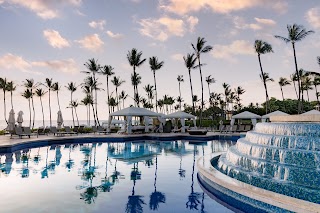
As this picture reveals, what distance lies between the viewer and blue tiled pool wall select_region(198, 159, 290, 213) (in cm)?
553

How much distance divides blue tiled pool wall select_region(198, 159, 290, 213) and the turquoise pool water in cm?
29

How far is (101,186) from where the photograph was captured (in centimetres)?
800

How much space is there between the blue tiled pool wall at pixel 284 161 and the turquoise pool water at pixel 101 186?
1551 mm

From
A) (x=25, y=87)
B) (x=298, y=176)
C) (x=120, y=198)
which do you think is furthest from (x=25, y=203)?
(x=25, y=87)

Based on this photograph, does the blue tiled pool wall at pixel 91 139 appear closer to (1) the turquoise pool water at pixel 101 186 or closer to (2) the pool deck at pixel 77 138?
(2) the pool deck at pixel 77 138

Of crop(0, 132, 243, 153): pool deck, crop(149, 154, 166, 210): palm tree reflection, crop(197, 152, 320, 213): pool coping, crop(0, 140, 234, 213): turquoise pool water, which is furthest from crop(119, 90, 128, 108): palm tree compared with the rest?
crop(149, 154, 166, 210): palm tree reflection

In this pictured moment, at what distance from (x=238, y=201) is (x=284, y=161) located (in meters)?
2.07

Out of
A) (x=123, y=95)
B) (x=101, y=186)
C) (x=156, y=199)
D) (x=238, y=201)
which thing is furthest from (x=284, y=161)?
(x=123, y=95)

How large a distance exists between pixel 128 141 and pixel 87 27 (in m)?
10.5

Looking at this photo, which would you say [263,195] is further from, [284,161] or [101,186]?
[101,186]

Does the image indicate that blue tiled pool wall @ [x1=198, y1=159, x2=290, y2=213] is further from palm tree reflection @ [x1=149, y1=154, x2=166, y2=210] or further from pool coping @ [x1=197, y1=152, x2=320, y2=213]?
palm tree reflection @ [x1=149, y1=154, x2=166, y2=210]

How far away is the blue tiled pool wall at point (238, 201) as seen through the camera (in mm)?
5531

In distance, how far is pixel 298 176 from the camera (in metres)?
6.91

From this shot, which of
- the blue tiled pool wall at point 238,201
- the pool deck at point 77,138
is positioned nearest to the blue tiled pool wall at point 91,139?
the pool deck at point 77,138
